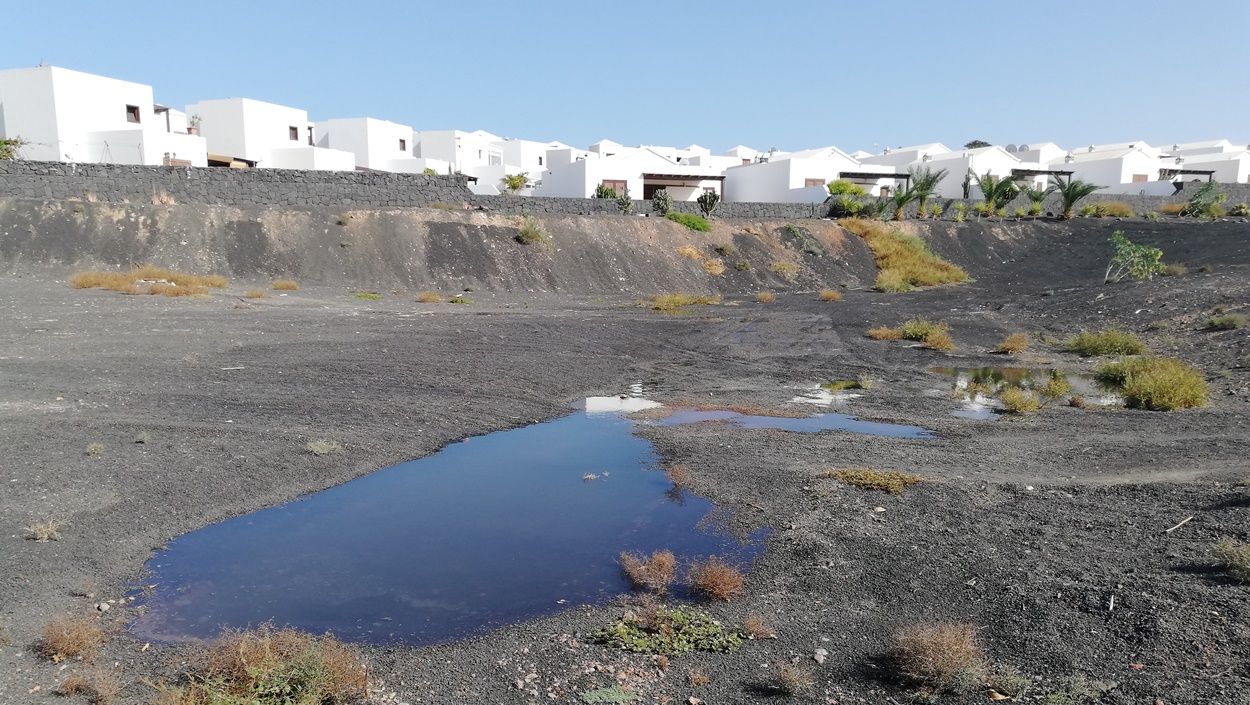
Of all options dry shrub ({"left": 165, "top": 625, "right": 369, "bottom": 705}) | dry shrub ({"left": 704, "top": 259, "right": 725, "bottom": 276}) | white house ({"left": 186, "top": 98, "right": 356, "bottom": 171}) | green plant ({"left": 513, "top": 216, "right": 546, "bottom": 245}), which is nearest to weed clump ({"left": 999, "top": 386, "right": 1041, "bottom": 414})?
dry shrub ({"left": 165, "top": 625, "right": 369, "bottom": 705})

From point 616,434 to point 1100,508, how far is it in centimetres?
620

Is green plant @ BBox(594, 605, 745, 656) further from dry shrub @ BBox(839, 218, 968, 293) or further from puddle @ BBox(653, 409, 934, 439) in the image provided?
dry shrub @ BBox(839, 218, 968, 293)

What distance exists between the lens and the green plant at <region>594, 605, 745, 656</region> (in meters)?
5.71

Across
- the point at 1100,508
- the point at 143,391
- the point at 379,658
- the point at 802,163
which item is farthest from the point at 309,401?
the point at 802,163

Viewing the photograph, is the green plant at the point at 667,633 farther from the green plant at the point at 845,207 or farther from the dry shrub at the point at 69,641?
the green plant at the point at 845,207

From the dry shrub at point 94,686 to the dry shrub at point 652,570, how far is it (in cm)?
376

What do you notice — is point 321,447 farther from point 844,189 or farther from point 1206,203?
point 1206,203

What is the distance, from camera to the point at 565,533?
320 inches

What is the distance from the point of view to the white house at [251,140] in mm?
44938

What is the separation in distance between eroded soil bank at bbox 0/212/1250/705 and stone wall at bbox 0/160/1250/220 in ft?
25.5

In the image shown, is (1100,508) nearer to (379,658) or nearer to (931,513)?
(931,513)

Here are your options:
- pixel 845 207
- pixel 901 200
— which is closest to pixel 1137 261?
pixel 901 200

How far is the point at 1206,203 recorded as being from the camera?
4609cm

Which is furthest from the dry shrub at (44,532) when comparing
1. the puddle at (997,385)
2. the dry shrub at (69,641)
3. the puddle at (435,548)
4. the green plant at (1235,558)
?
the puddle at (997,385)
